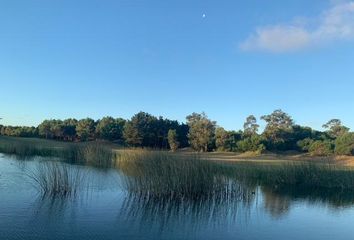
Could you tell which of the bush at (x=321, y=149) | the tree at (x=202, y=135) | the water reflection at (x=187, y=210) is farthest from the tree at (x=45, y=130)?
the water reflection at (x=187, y=210)

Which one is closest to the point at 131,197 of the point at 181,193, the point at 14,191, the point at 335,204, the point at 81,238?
the point at 181,193

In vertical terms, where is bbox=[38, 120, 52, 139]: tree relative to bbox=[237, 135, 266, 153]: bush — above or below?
above

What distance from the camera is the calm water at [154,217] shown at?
8.52 metres

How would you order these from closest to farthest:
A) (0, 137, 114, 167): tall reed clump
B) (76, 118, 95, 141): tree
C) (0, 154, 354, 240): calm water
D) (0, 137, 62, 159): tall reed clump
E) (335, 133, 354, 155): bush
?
(0, 154, 354, 240): calm water → (0, 137, 114, 167): tall reed clump → (0, 137, 62, 159): tall reed clump → (335, 133, 354, 155): bush → (76, 118, 95, 141): tree

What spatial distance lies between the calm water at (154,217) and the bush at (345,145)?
24.9 m

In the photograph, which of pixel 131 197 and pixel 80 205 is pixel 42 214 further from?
pixel 131 197

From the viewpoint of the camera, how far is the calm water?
8.52 metres

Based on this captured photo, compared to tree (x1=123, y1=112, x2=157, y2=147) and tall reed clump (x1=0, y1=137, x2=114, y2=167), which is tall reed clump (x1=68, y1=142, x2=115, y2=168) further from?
tree (x1=123, y1=112, x2=157, y2=147)

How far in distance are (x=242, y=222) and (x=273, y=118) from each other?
123ft

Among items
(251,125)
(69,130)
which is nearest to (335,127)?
(251,125)

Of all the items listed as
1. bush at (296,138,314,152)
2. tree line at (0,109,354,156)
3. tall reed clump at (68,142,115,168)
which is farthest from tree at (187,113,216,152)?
tall reed clump at (68,142,115,168)

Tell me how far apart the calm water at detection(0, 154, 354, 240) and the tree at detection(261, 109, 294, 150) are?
1119 inches

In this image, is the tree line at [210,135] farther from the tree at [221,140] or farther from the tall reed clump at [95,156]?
the tall reed clump at [95,156]

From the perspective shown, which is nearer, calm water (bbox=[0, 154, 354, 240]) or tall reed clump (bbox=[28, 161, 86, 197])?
calm water (bbox=[0, 154, 354, 240])
